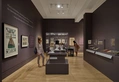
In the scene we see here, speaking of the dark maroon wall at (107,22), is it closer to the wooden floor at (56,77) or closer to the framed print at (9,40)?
the wooden floor at (56,77)

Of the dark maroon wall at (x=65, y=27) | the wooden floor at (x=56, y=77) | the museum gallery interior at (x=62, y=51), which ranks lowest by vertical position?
the wooden floor at (x=56, y=77)

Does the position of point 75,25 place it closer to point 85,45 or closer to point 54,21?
point 54,21

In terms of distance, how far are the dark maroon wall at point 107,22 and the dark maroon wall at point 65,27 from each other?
23.5ft

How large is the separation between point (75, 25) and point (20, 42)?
34.1 ft

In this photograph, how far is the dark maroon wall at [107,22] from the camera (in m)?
5.50

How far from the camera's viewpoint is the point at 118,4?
5.31 metres

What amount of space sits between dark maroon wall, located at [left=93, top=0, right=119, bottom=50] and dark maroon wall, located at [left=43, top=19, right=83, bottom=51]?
23.5 feet

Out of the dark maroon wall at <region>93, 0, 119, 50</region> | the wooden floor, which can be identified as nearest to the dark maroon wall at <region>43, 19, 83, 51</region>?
the dark maroon wall at <region>93, 0, 119, 50</region>

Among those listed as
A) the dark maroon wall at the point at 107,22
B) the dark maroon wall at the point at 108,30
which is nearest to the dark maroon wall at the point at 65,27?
the dark maroon wall at the point at 107,22

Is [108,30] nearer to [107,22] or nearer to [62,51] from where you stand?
[107,22]

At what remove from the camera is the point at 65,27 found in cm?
1560

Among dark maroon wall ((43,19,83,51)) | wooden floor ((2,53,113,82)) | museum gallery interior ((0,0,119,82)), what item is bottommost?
wooden floor ((2,53,113,82))

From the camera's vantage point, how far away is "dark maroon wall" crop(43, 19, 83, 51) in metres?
15.5

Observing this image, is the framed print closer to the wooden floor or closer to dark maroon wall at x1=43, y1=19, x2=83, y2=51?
the wooden floor
